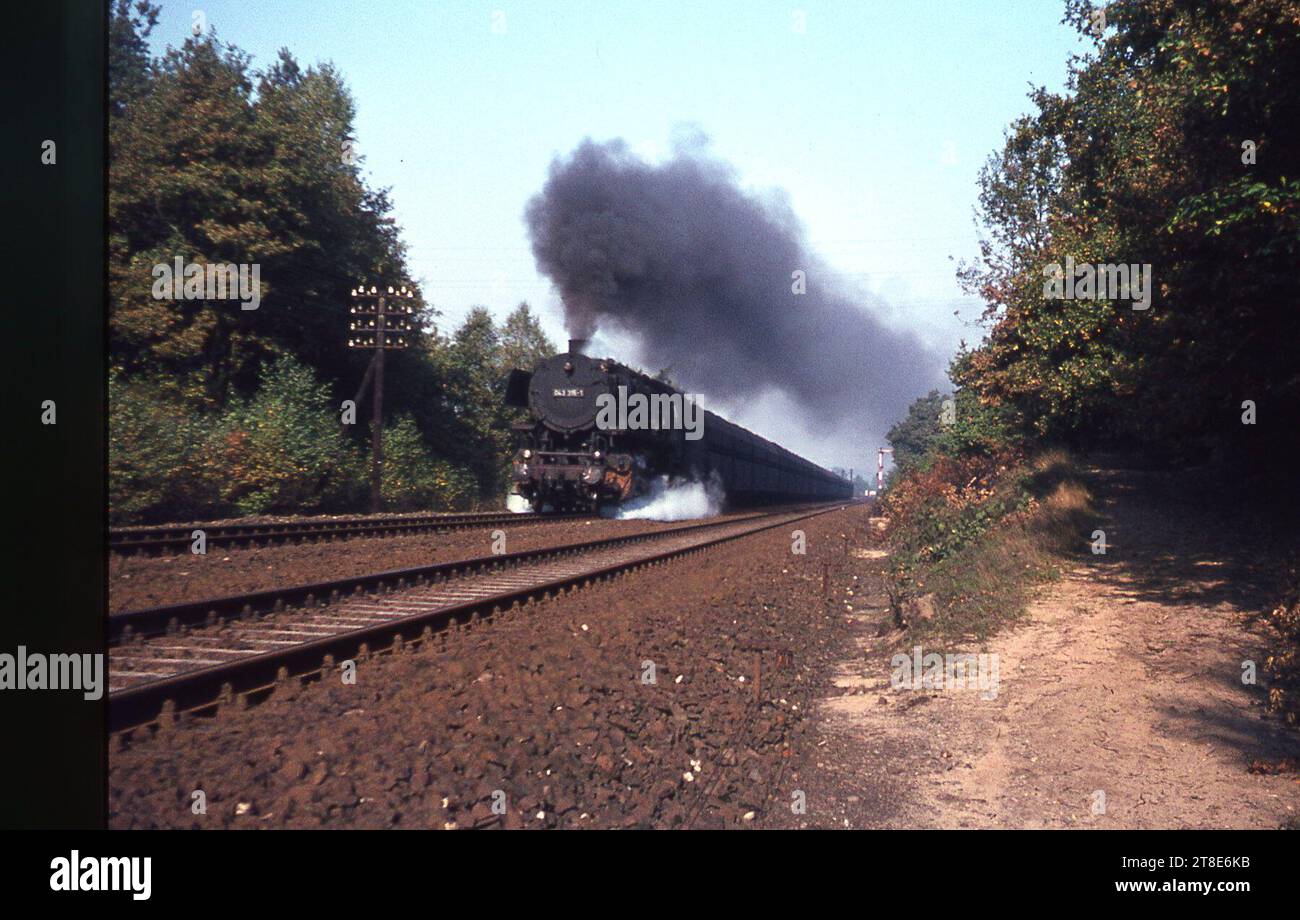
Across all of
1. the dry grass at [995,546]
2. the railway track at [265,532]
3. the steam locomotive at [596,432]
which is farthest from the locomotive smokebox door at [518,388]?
the dry grass at [995,546]

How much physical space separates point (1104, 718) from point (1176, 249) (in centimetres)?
557

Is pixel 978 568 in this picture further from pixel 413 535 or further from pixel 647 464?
pixel 647 464

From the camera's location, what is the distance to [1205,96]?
27.7 feet

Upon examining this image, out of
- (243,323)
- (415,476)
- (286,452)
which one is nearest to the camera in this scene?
(286,452)

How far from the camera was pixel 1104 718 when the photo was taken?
625 centimetres

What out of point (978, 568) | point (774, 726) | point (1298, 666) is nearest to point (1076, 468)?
point (978, 568)

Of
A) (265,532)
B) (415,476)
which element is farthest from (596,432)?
(415,476)

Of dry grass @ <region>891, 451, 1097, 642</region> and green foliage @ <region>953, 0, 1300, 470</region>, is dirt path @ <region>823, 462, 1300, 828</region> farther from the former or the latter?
green foliage @ <region>953, 0, 1300, 470</region>

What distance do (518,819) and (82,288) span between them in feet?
10.8

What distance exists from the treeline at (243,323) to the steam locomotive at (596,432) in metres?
6.16

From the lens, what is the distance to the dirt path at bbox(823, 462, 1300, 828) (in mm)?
4875

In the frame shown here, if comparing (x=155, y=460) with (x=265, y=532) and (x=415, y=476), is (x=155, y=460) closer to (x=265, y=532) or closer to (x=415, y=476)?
(x=265, y=532)

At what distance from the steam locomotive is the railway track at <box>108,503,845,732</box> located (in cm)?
1000

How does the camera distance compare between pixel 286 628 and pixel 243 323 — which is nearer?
pixel 286 628
